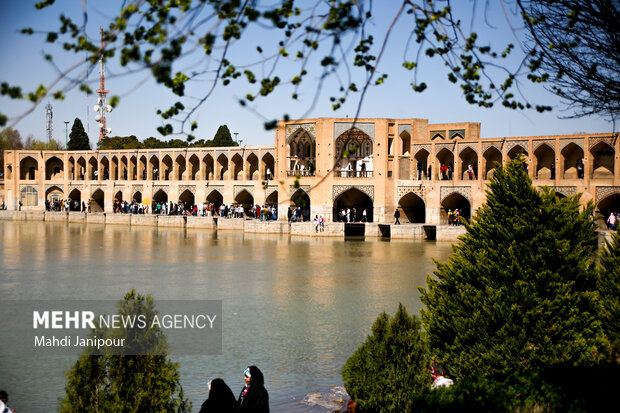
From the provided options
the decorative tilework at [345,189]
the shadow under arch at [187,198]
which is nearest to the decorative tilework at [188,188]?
the shadow under arch at [187,198]

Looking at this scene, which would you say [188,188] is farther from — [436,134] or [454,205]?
[454,205]

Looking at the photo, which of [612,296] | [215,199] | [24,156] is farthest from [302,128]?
[612,296]

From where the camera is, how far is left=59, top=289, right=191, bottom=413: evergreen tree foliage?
4.16 m

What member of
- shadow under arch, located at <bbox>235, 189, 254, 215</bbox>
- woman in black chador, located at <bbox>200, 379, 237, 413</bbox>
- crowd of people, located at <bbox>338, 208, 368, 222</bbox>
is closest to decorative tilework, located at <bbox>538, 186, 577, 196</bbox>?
crowd of people, located at <bbox>338, 208, 368, 222</bbox>

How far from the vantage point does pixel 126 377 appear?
423 centimetres

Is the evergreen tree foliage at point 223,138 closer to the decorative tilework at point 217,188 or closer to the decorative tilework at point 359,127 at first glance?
the decorative tilework at point 217,188

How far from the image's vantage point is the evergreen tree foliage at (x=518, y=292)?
19.1 ft

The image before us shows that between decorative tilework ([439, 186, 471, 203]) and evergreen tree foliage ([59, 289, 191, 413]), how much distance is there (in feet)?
71.7

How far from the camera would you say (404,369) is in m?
5.16

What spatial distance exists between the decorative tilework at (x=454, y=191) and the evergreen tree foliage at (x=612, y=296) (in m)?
17.9

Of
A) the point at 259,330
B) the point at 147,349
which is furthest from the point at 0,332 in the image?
the point at 147,349

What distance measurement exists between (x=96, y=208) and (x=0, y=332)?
30.6 metres

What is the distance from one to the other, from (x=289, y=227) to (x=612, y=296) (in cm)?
1904

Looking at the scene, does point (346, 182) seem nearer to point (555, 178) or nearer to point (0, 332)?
point (555, 178)
